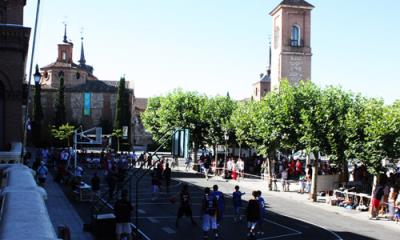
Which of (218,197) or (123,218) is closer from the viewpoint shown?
(123,218)

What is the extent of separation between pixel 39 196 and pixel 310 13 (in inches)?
2638

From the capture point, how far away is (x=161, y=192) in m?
30.0

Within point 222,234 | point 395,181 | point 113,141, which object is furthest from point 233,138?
point 113,141

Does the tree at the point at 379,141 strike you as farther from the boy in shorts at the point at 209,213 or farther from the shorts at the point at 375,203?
the boy in shorts at the point at 209,213

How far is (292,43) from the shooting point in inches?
2643

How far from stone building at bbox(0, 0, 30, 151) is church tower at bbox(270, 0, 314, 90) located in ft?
141

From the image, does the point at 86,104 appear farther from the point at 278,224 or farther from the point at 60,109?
the point at 278,224

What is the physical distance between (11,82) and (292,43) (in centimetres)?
4696

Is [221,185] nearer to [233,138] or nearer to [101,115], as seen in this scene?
[233,138]

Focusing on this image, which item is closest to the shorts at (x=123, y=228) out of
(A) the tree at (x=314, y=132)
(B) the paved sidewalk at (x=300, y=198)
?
(B) the paved sidewalk at (x=300, y=198)

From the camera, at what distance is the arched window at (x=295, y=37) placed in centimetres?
6712

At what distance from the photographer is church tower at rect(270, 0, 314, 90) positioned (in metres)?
65.7

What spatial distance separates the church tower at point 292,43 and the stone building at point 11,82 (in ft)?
141

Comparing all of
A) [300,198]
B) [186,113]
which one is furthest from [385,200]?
[186,113]
